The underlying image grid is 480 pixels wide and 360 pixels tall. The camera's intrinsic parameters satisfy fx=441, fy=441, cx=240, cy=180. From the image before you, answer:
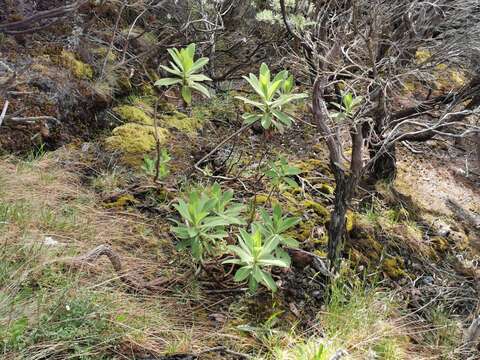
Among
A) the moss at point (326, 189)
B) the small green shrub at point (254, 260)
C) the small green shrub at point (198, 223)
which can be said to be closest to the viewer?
the small green shrub at point (254, 260)

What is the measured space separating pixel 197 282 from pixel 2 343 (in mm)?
1009

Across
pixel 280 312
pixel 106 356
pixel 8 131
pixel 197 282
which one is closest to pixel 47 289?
pixel 106 356

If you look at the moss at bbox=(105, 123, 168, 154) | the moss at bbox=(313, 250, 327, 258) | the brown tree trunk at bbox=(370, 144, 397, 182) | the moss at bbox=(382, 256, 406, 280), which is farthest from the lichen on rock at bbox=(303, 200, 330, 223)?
the moss at bbox=(105, 123, 168, 154)

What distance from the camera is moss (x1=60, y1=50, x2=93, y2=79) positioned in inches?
147

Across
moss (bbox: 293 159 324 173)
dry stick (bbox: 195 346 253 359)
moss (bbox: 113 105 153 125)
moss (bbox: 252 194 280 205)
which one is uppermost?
moss (bbox: 113 105 153 125)

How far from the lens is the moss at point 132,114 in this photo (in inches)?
151

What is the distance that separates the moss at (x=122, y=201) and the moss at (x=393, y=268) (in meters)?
1.71

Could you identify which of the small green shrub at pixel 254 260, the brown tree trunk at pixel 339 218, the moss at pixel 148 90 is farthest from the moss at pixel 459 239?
the moss at pixel 148 90

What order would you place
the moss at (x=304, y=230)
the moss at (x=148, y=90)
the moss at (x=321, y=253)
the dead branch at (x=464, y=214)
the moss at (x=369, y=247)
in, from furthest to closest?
the moss at (x=148, y=90) < the dead branch at (x=464, y=214) < the moss at (x=369, y=247) < the moss at (x=304, y=230) < the moss at (x=321, y=253)

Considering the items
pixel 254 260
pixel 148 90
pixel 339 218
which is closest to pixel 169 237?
pixel 254 260

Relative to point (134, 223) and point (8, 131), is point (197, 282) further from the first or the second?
point (8, 131)

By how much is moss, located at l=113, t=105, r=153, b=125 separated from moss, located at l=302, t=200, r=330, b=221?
161 cm

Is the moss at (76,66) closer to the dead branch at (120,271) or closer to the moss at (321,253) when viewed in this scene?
the dead branch at (120,271)

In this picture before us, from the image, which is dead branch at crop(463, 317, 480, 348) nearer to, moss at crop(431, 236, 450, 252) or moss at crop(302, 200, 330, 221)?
moss at crop(431, 236, 450, 252)
